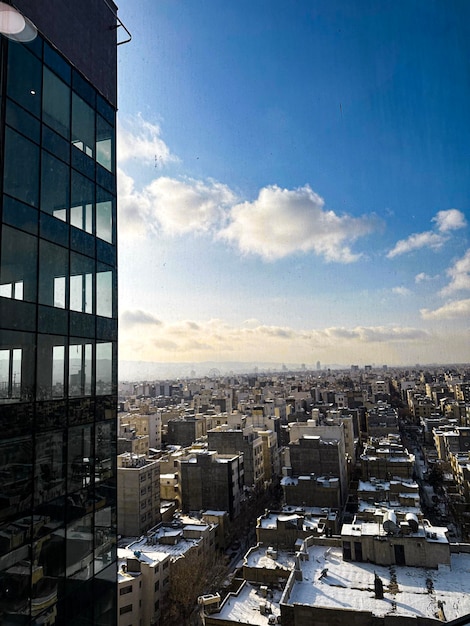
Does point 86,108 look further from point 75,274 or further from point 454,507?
point 454,507

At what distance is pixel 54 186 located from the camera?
4.34 ft

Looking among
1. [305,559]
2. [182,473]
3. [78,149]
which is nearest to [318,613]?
[305,559]

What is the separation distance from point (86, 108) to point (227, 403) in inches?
751

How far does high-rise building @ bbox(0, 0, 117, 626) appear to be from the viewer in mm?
1123

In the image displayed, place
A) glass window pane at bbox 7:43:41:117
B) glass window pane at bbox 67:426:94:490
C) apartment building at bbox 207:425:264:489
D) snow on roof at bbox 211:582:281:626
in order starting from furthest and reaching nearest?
apartment building at bbox 207:425:264:489 → snow on roof at bbox 211:582:281:626 → glass window pane at bbox 67:426:94:490 → glass window pane at bbox 7:43:41:117

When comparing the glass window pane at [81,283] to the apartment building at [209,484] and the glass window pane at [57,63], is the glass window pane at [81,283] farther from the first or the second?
the apartment building at [209,484]

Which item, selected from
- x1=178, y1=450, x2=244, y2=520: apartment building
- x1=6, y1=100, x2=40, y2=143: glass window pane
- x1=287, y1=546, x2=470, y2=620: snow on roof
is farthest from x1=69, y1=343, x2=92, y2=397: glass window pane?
x1=178, y1=450, x2=244, y2=520: apartment building

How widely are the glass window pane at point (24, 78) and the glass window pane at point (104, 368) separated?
720 mm

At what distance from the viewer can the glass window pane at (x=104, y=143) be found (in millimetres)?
1596

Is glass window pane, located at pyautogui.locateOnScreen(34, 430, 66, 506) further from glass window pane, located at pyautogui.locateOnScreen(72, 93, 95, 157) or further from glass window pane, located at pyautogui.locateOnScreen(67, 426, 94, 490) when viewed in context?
glass window pane, located at pyautogui.locateOnScreen(72, 93, 95, 157)

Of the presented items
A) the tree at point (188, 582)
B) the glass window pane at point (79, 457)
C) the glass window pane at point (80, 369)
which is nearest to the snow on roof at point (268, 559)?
the tree at point (188, 582)

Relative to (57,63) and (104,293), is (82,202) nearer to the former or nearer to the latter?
(104,293)

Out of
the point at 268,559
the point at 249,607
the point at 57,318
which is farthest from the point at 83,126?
the point at 268,559

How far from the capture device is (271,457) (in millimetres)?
10898
